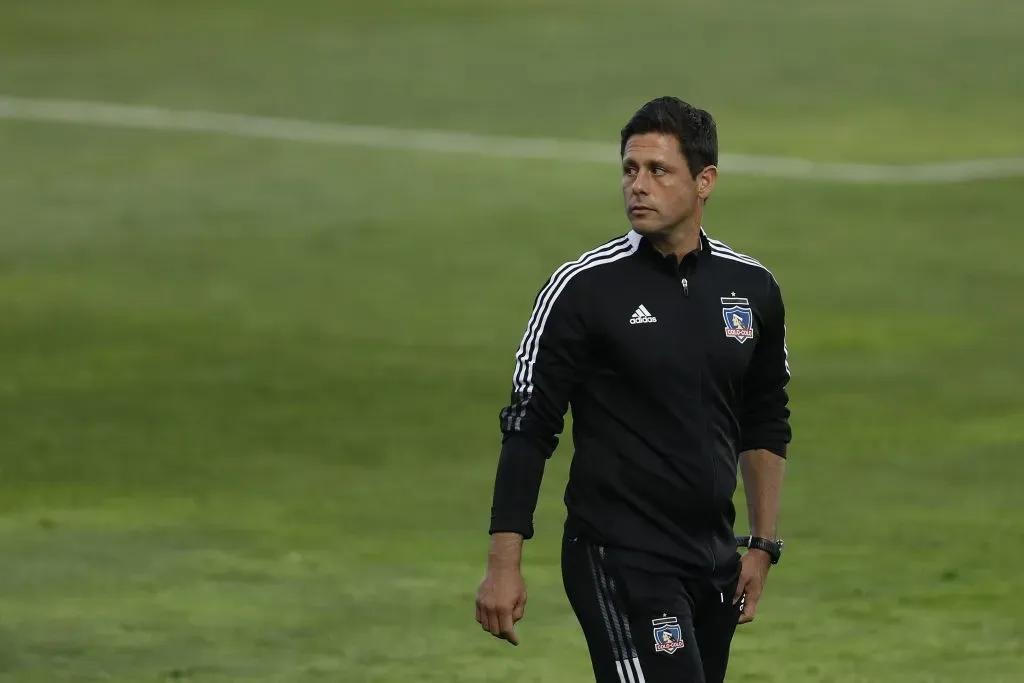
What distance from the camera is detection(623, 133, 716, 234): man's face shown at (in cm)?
677

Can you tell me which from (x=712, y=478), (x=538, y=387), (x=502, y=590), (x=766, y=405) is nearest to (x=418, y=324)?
(x=766, y=405)

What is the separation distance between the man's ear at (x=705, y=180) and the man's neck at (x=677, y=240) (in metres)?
0.11

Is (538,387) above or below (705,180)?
below

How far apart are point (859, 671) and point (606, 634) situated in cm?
409

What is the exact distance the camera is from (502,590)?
255 inches

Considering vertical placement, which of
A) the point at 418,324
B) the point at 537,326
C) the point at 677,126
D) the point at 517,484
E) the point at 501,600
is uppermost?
the point at 677,126

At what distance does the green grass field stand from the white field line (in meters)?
0.39

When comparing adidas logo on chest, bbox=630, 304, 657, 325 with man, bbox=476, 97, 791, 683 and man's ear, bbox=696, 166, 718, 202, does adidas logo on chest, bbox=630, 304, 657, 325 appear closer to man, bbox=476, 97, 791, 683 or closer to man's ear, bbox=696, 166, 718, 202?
man, bbox=476, 97, 791, 683

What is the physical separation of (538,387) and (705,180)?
2.85ft

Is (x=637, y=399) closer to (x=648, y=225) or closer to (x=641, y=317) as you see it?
(x=641, y=317)

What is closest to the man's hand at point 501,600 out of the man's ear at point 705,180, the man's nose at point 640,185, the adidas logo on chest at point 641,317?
the adidas logo on chest at point 641,317

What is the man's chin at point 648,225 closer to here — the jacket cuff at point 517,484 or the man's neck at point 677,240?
the man's neck at point 677,240

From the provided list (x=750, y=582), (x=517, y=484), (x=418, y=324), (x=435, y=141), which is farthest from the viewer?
(x=435, y=141)

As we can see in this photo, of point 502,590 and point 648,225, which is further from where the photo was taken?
point 648,225
